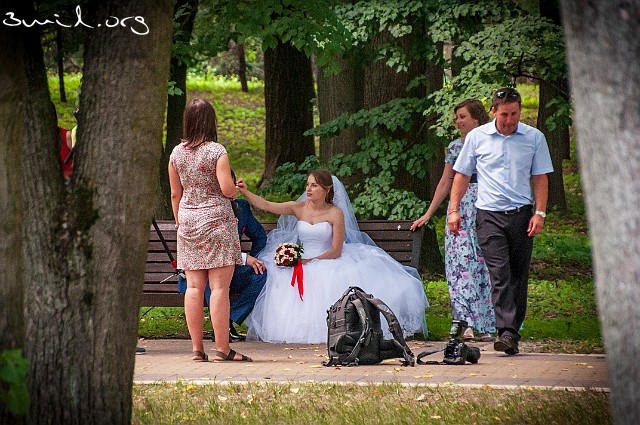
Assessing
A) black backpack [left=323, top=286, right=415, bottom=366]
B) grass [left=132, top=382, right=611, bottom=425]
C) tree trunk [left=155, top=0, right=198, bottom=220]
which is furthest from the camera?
tree trunk [left=155, top=0, right=198, bottom=220]

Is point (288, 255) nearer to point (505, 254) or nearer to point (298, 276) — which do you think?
point (298, 276)

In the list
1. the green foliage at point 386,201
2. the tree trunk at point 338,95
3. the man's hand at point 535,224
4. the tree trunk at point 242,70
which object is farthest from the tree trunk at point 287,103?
the tree trunk at point 242,70

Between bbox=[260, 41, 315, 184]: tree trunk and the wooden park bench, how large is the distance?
10.1m

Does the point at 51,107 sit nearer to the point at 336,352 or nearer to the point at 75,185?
the point at 75,185

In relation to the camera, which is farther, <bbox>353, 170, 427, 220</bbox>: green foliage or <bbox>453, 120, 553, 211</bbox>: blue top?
<bbox>353, 170, 427, 220</bbox>: green foliage

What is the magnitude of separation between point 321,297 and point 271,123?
1257cm

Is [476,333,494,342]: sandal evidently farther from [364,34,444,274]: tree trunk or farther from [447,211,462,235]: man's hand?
[364,34,444,274]: tree trunk

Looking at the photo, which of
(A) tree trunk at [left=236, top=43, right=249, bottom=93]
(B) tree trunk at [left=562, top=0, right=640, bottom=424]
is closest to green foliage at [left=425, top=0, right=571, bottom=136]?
(B) tree trunk at [left=562, top=0, right=640, bottom=424]

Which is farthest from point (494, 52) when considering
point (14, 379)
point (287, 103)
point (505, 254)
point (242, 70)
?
point (242, 70)

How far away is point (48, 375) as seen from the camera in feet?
17.7

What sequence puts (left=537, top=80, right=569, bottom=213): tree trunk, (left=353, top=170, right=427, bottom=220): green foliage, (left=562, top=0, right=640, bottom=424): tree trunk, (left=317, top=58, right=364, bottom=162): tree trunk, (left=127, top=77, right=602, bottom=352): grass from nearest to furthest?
(left=562, top=0, right=640, bottom=424): tree trunk < (left=127, top=77, right=602, bottom=352): grass < (left=353, top=170, right=427, bottom=220): green foliage < (left=317, top=58, right=364, bottom=162): tree trunk < (left=537, top=80, right=569, bottom=213): tree trunk

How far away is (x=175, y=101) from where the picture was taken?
1905 centimetres

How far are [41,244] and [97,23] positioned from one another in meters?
1.04

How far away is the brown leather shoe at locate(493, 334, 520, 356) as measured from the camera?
31.4 ft
